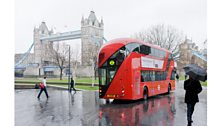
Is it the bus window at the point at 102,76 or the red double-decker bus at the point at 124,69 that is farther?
the bus window at the point at 102,76

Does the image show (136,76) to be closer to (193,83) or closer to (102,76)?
(102,76)

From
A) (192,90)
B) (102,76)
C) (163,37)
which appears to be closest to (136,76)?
(102,76)

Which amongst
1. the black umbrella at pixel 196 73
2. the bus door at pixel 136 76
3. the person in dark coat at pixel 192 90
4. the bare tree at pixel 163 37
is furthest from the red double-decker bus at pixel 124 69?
the bare tree at pixel 163 37

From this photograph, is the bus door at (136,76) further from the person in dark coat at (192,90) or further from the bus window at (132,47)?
the person in dark coat at (192,90)

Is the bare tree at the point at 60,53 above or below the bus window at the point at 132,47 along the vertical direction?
above

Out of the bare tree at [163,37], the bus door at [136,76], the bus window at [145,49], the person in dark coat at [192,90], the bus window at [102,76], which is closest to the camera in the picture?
the person in dark coat at [192,90]

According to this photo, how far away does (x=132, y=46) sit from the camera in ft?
50.5

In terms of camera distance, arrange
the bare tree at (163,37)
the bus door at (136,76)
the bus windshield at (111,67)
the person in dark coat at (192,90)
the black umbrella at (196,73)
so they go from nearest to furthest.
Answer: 1. the black umbrella at (196,73)
2. the person in dark coat at (192,90)
3. the bus windshield at (111,67)
4. the bus door at (136,76)
5. the bare tree at (163,37)

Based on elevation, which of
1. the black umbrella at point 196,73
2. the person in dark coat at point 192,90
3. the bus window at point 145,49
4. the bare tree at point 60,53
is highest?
the bare tree at point 60,53

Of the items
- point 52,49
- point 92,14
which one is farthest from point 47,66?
point 92,14

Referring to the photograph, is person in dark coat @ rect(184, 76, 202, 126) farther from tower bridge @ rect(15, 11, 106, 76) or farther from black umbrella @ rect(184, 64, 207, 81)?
tower bridge @ rect(15, 11, 106, 76)

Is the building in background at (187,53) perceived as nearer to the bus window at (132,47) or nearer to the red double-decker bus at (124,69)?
the red double-decker bus at (124,69)

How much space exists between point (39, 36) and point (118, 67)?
306 ft

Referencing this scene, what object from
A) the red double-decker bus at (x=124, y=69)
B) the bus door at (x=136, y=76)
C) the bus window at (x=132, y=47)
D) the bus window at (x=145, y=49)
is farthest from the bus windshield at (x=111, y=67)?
the bus window at (x=145, y=49)
